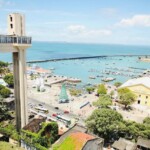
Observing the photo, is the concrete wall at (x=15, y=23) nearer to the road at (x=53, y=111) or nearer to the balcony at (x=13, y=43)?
the balcony at (x=13, y=43)

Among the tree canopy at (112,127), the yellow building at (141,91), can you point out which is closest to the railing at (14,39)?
the tree canopy at (112,127)

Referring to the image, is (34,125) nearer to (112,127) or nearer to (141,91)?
(112,127)

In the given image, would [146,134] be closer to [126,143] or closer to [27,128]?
[126,143]

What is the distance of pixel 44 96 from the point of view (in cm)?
6291

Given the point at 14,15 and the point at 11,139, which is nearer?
the point at 14,15

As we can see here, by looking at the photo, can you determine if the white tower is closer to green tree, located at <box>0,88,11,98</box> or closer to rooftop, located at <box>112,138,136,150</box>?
rooftop, located at <box>112,138,136,150</box>

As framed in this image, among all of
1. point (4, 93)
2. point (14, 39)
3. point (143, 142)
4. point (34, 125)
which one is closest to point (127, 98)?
point (143, 142)

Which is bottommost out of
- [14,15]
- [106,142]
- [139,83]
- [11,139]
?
[106,142]

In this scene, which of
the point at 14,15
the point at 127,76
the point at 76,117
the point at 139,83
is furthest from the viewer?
the point at 127,76

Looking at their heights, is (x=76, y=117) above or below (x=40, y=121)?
below

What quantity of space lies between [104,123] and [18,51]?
17.3 m

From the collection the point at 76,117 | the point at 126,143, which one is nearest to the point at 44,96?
the point at 76,117

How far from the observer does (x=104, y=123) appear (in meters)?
33.0

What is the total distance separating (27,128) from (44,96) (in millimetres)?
33205
